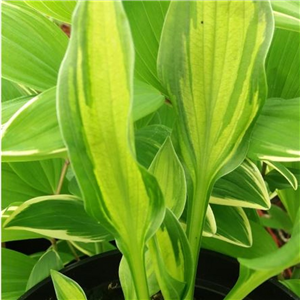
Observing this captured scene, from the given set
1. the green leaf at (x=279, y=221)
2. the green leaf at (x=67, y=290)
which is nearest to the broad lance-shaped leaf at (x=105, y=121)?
the green leaf at (x=67, y=290)

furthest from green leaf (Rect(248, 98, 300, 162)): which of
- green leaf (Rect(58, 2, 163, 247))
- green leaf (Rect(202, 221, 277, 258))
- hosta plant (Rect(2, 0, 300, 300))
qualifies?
green leaf (Rect(202, 221, 277, 258))

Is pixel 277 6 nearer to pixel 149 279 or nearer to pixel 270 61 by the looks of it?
pixel 270 61

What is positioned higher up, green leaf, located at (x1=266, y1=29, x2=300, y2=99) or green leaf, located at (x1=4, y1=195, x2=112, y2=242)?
green leaf, located at (x1=266, y1=29, x2=300, y2=99)

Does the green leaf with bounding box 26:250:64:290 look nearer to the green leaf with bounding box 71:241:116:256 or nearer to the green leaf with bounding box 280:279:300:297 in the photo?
the green leaf with bounding box 71:241:116:256

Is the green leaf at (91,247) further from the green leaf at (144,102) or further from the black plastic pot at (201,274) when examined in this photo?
the green leaf at (144,102)

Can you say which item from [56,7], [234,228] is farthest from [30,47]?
A: [234,228]
